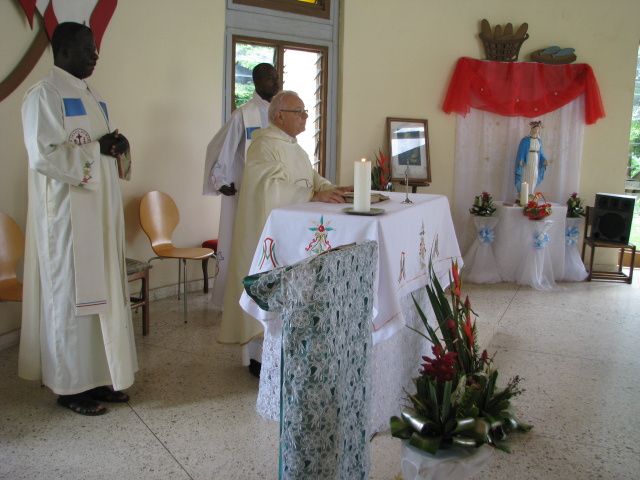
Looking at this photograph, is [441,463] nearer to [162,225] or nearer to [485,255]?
[162,225]

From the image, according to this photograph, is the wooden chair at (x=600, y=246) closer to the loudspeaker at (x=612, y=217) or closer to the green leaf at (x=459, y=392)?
the loudspeaker at (x=612, y=217)

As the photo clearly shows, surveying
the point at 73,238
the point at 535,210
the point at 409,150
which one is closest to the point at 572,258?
the point at 535,210

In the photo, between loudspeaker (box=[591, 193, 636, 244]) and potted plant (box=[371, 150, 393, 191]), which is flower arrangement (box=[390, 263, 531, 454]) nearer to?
potted plant (box=[371, 150, 393, 191])

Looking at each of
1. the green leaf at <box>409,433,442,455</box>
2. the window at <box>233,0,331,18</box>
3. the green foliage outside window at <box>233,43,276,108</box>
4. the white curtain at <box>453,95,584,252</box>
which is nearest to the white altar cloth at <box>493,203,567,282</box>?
the white curtain at <box>453,95,584,252</box>

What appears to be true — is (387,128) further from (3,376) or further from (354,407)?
(354,407)

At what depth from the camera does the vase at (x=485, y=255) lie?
637cm

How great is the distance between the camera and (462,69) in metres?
6.66

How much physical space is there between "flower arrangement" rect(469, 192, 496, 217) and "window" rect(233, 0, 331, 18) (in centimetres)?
244

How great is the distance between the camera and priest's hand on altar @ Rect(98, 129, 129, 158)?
9.80 ft

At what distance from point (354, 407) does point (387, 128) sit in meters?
4.98

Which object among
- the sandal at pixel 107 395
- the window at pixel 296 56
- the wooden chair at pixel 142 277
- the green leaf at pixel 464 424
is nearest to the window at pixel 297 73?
the window at pixel 296 56

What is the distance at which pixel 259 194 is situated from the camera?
3.25m

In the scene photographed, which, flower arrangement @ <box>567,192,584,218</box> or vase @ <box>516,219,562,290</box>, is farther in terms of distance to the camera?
flower arrangement @ <box>567,192,584,218</box>

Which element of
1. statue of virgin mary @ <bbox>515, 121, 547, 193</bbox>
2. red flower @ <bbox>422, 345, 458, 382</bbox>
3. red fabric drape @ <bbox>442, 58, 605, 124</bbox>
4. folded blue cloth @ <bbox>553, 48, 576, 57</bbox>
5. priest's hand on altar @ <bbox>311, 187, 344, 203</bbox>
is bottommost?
red flower @ <bbox>422, 345, 458, 382</bbox>
